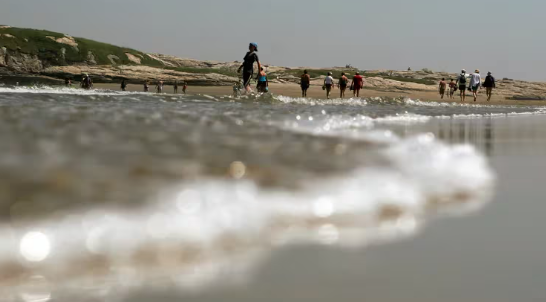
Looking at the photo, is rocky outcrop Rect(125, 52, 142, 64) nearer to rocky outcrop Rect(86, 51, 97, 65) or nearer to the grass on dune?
the grass on dune

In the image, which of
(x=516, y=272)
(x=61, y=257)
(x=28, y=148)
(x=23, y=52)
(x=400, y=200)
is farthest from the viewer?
(x=23, y=52)

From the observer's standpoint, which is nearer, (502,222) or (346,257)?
(346,257)

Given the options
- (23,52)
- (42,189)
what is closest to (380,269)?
(42,189)

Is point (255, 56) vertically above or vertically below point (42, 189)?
above

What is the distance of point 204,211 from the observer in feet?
8.40

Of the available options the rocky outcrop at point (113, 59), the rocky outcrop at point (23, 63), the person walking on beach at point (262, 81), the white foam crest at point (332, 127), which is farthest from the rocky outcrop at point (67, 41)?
the white foam crest at point (332, 127)

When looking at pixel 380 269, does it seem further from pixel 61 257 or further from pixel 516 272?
pixel 61 257

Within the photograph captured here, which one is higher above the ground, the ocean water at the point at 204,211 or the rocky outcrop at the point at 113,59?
the rocky outcrop at the point at 113,59

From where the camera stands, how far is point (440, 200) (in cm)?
326

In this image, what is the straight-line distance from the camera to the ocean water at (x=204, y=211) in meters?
1.92

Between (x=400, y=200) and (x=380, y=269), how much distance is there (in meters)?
1.09

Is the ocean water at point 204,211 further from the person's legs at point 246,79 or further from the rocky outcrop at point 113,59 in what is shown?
the rocky outcrop at point 113,59

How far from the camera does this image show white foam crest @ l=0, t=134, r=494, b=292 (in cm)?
205

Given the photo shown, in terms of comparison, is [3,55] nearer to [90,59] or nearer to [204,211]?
[90,59]
